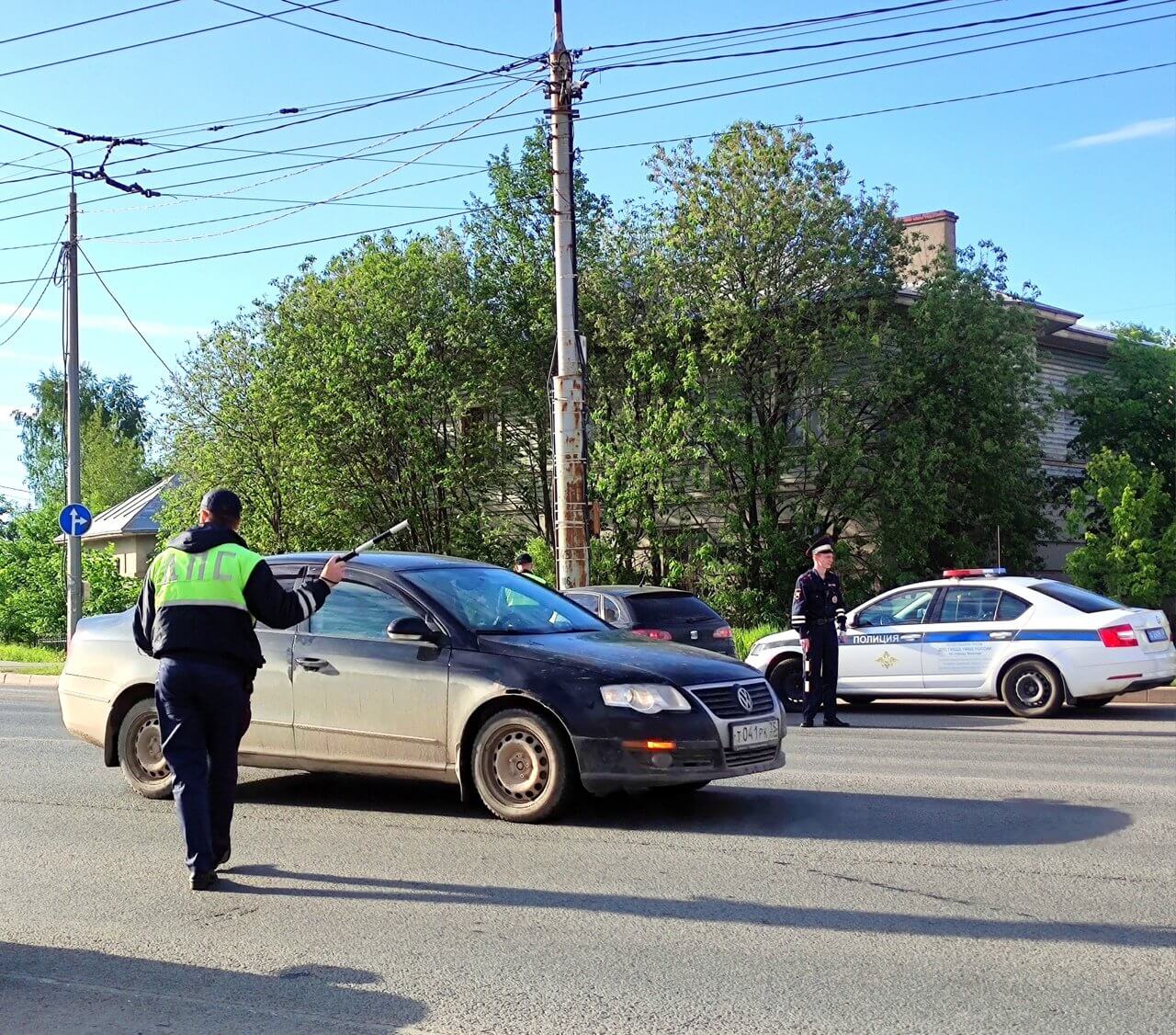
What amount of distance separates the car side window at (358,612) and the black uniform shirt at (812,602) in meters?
6.17

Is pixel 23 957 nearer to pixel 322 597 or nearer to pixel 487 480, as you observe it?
pixel 322 597

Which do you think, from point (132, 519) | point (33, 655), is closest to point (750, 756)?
point (33, 655)

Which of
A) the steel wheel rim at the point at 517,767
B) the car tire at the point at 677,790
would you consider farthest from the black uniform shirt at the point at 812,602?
the steel wheel rim at the point at 517,767

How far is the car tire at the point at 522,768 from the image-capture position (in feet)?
25.3

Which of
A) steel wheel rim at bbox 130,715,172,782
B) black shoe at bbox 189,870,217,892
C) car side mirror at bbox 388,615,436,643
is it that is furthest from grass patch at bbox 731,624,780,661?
black shoe at bbox 189,870,217,892

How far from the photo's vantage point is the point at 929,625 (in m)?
15.0

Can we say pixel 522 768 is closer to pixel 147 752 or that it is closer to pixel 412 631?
pixel 412 631

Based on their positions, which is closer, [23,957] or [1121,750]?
[23,957]

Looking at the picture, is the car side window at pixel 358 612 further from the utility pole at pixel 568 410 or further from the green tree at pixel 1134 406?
the green tree at pixel 1134 406

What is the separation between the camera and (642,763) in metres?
7.56

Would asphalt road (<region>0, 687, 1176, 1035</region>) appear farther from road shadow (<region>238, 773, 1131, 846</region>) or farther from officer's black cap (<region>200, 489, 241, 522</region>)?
officer's black cap (<region>200, 489, 241, 522</region>)

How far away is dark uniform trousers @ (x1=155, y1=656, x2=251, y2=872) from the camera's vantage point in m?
6.51

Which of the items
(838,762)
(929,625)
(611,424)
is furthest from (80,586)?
(838,762)

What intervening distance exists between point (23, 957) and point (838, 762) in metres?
6.57
